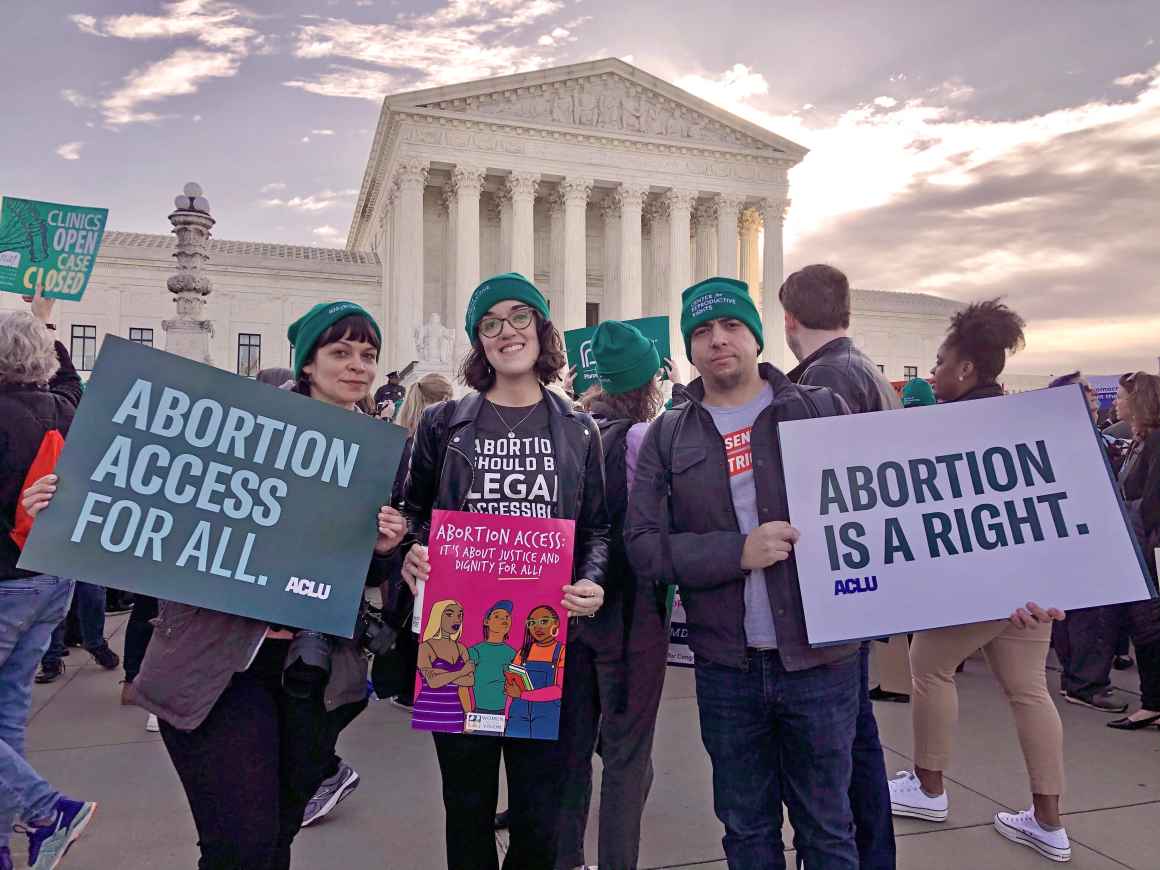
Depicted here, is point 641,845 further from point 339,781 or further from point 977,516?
point 977,516

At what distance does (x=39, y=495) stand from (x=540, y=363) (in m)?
1.50

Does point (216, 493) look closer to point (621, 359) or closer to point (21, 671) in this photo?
point (621, 359)

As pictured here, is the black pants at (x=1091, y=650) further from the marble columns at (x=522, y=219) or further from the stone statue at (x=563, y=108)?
the stone statue at (x=563, y=108)

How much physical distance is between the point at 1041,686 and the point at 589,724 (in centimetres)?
216


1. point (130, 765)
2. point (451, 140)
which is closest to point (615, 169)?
point (451, 140)


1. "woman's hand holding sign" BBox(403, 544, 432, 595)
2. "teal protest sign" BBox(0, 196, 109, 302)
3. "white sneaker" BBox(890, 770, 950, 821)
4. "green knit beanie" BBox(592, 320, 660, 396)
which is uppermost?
"teal protest sign" BBox(0, 196, 109, 302)

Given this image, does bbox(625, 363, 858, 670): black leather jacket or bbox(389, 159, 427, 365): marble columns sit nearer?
bbox(625, 363, 858, 670): black leather jacket

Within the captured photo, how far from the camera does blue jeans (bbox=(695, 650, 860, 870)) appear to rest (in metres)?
2.51

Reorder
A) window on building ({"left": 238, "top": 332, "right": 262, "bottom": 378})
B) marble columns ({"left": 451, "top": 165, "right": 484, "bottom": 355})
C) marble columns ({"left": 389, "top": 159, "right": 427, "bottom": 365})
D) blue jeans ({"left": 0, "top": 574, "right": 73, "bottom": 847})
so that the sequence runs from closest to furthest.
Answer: blue jeans ({"left": 0, "top": 574, "right": 73, "bottom": 847}), marble columns ({"left": 389, "top": 159, "right": 427, "bottom": 365}), marble columns ({"left": 451, "top": 165, "right": 484, "bottom": 355}), window on building ({"left": 238, "top": 332, "right": 262, "bottom": 378})

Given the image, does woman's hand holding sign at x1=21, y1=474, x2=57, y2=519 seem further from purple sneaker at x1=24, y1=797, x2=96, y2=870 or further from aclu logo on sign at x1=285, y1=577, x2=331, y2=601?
purple sneaker at x1=24, y1=797, x2=96, y2=870

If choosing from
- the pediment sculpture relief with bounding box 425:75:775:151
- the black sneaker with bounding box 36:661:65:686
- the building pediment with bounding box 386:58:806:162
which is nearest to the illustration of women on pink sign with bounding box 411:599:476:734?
the black sneaker with bounding box 36:661:65:686

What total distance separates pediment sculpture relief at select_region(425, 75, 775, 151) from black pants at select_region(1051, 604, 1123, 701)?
38.1 meters

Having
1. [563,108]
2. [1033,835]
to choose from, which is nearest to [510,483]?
[1033,835]

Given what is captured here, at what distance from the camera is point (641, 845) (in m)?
3.72
